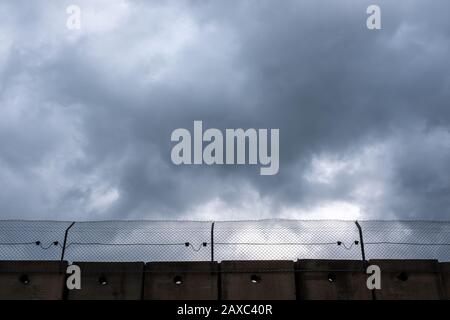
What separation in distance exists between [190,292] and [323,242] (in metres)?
3.74

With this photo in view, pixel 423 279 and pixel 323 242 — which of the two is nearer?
pixel 323 242

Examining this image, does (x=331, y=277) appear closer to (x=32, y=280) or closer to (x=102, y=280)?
(x=102, y=280)

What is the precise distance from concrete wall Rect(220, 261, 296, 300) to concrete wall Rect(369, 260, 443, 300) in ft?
7.56

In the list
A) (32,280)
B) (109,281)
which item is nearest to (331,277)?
(109,281)

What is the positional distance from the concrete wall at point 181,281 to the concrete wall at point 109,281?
279mm

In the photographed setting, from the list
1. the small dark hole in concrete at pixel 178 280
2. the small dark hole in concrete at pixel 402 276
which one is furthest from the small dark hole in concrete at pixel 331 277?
the small dark hole in concrete at pixel 178 280

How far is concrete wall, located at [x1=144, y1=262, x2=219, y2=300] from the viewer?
12.0 metres

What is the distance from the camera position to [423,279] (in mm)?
12242

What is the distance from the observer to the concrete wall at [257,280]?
12031 mm

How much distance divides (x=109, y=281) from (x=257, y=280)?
396 cm

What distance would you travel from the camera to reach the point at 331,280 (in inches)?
478
